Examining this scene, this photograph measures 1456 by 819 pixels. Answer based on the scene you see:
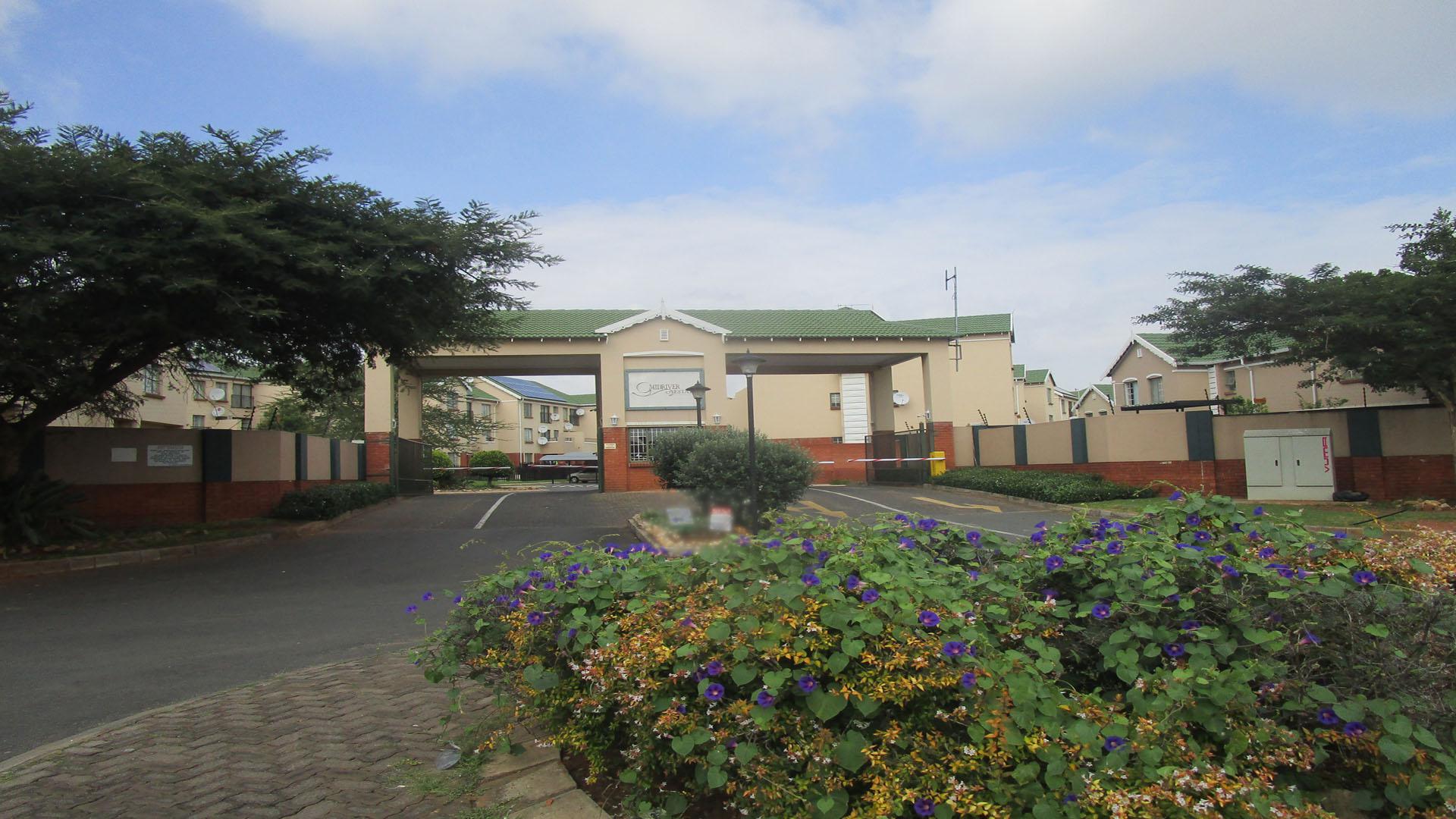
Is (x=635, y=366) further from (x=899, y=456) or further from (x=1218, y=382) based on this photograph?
(x=1218, y=382)

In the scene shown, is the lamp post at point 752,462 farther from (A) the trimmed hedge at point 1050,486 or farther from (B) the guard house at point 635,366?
(B) the guard house at point 635,366

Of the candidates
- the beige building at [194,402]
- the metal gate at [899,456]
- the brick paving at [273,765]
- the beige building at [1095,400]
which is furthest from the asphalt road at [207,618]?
the beige building at [1095,400]

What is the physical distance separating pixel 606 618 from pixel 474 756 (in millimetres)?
975

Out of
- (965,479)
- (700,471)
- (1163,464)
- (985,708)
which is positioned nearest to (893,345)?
(965,479)

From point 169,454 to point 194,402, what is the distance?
75.4ft

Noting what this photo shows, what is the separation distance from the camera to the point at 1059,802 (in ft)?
8.24

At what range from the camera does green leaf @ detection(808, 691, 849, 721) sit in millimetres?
2691

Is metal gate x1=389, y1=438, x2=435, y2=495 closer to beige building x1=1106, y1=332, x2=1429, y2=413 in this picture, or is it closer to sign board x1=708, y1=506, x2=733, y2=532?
sign board x1=708, y1=506, x2=733, y2=532

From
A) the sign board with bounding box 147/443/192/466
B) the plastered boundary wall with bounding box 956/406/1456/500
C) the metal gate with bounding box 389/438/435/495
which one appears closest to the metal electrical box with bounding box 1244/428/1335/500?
the plastered boundary wall with bounding box 956/406/1456/500

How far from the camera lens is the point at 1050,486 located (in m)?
21.4

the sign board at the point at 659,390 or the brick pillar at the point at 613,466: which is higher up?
the sign board at the point at 659,390

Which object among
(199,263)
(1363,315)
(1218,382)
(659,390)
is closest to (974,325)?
(1218,382)

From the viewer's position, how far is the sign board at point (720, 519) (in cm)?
794

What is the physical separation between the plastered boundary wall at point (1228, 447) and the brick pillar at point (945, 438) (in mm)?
3282
